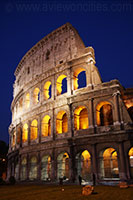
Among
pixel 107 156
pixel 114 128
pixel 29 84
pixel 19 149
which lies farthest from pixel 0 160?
pixel 114 128

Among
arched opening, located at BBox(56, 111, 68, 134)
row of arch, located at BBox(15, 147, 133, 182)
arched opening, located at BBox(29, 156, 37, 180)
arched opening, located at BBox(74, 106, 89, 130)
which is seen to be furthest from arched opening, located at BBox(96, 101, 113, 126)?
arched opening, located at BBox(29, 156, 37, 180)

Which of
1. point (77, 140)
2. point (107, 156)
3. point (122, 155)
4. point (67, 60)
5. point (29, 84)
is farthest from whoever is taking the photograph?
point (29, 84)

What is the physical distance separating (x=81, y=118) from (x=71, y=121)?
169 cm

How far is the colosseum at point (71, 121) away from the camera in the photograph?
16.1 metres

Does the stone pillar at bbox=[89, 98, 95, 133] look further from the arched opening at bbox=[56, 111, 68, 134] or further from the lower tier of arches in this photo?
the arched opening at bbox=[56, 111, 68, 134]

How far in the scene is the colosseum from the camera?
52.9ft

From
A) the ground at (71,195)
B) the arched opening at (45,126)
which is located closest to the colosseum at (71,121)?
the arched opening at (45,126)

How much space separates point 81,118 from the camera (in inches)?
777

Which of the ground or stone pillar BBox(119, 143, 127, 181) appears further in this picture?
stone pillar BBox(119, 143, 127, 181)

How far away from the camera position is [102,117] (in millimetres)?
19016

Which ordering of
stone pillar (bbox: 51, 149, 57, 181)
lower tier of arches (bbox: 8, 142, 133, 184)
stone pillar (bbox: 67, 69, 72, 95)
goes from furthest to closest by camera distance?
1. stone pillar (bbox: 67, 69, 72, 95)
2. stone pillar (bbox: 51, 149, 57, 181)
3. lower tier of arches (bbox: 8, 142, 133, 184)

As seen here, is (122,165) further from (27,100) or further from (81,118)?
(27,100)

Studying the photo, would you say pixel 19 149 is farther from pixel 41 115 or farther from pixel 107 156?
pixel 107 156

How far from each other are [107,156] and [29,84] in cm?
1252
